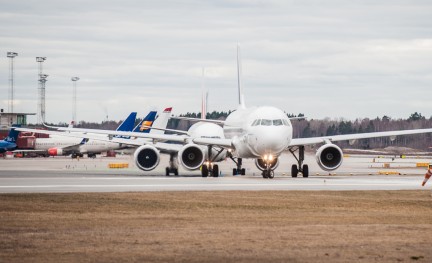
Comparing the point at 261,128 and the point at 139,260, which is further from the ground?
the point at 261,128

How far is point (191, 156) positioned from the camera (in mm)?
61312

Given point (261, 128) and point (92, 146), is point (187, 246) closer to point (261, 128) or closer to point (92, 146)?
point (261, 128)

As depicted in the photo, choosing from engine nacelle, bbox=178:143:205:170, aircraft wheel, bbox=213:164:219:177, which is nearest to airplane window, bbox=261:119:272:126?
aircraft wheel, bbox=213:164:219:177

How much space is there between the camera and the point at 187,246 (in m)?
20.6

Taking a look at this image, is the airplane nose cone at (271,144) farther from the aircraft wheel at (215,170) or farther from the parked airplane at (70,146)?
the parked airplane at (70,146)

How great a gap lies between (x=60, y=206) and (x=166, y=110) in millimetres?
62206

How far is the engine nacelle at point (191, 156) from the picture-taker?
60844mm

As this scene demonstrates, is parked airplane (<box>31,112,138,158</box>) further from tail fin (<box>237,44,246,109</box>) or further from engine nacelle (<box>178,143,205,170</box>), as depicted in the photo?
engine nacelle (<box>178,143,205,170</box>)

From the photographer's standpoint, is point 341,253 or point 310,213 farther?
point 310,213

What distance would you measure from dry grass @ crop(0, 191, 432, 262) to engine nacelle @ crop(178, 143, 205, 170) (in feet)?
74.3

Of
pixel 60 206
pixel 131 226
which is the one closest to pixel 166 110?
pixel 60 206

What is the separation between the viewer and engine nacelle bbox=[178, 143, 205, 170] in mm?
60844

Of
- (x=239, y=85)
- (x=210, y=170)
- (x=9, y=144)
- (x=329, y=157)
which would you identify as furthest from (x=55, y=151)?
(x=329, y=157)

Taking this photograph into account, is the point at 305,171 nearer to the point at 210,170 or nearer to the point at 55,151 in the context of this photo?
the point at 210,170
